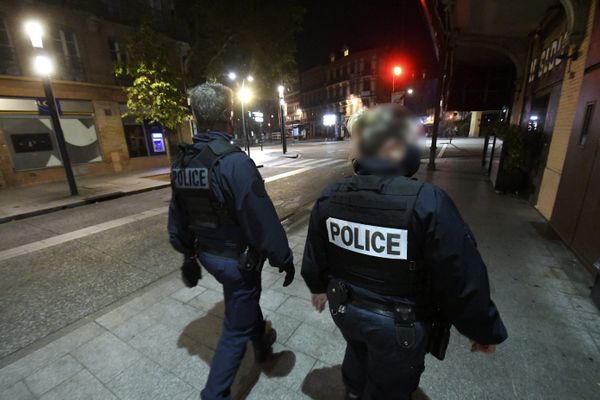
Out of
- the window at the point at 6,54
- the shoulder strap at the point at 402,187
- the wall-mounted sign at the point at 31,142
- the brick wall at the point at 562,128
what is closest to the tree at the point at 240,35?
the window at the point at 6,54

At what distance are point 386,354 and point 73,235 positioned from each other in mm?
6575

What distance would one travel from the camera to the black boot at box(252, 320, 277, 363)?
2.18m

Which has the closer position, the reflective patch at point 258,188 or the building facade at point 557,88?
the reflective patch at point 258,188

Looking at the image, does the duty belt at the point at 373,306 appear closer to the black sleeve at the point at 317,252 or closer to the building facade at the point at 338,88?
the black sleeve at the point at 317,252

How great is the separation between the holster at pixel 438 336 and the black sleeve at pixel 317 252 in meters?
0.62

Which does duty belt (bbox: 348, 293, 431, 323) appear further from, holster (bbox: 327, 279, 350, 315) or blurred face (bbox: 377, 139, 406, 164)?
blurred face (bbox: 377, 139, 406, 164)

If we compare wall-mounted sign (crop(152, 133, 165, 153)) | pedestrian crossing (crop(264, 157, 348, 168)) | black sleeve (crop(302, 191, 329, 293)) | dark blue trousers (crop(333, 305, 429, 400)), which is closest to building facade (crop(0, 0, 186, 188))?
wall-mounted sign (crop(152, 133, 165, 153))

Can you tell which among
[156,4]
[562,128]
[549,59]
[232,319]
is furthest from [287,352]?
[156,4]

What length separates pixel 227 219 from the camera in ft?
6.08

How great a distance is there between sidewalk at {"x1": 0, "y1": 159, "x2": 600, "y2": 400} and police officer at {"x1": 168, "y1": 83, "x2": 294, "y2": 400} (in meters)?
0.54

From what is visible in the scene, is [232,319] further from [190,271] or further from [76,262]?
[76,262]

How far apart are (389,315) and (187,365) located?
1.88 metres

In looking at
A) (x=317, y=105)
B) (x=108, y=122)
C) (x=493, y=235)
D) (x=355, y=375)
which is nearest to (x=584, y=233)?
(x=493, y=235)

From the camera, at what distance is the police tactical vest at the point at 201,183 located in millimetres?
1801
